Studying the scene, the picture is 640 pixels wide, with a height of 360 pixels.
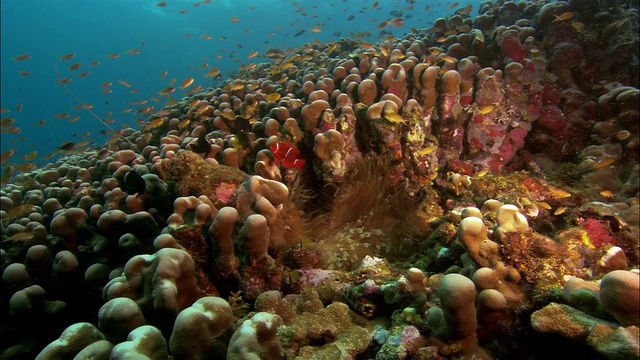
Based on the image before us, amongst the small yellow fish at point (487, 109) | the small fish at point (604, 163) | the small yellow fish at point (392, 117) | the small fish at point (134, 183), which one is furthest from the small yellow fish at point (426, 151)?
the small fish at point (134, 183)

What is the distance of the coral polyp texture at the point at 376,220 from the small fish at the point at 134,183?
0.06ft

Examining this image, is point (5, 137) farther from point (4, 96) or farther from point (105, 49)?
point (105, 49)

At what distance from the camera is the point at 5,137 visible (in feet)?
269

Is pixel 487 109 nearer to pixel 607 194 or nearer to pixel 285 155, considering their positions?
pixel 607 194

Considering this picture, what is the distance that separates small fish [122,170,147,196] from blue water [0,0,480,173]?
2379 inches

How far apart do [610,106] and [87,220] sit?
8.04 meters

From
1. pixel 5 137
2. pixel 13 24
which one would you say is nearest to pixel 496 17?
pixel 13 24

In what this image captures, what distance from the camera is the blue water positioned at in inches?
2594

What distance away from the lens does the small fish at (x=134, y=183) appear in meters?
4.21

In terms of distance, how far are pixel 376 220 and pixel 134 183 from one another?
3295mm

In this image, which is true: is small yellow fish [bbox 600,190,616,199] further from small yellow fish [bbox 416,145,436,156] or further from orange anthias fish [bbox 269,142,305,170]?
orange anthias fish [bbox 269,142,305,170]

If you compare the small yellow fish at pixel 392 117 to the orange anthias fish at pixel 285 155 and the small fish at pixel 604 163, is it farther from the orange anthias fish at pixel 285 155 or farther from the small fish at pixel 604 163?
the small fish at pixel 604 163

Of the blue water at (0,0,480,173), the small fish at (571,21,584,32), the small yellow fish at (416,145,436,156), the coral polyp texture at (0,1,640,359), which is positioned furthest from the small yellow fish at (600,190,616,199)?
the blue water at (0,0,480,173)

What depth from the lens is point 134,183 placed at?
427 centimetres
